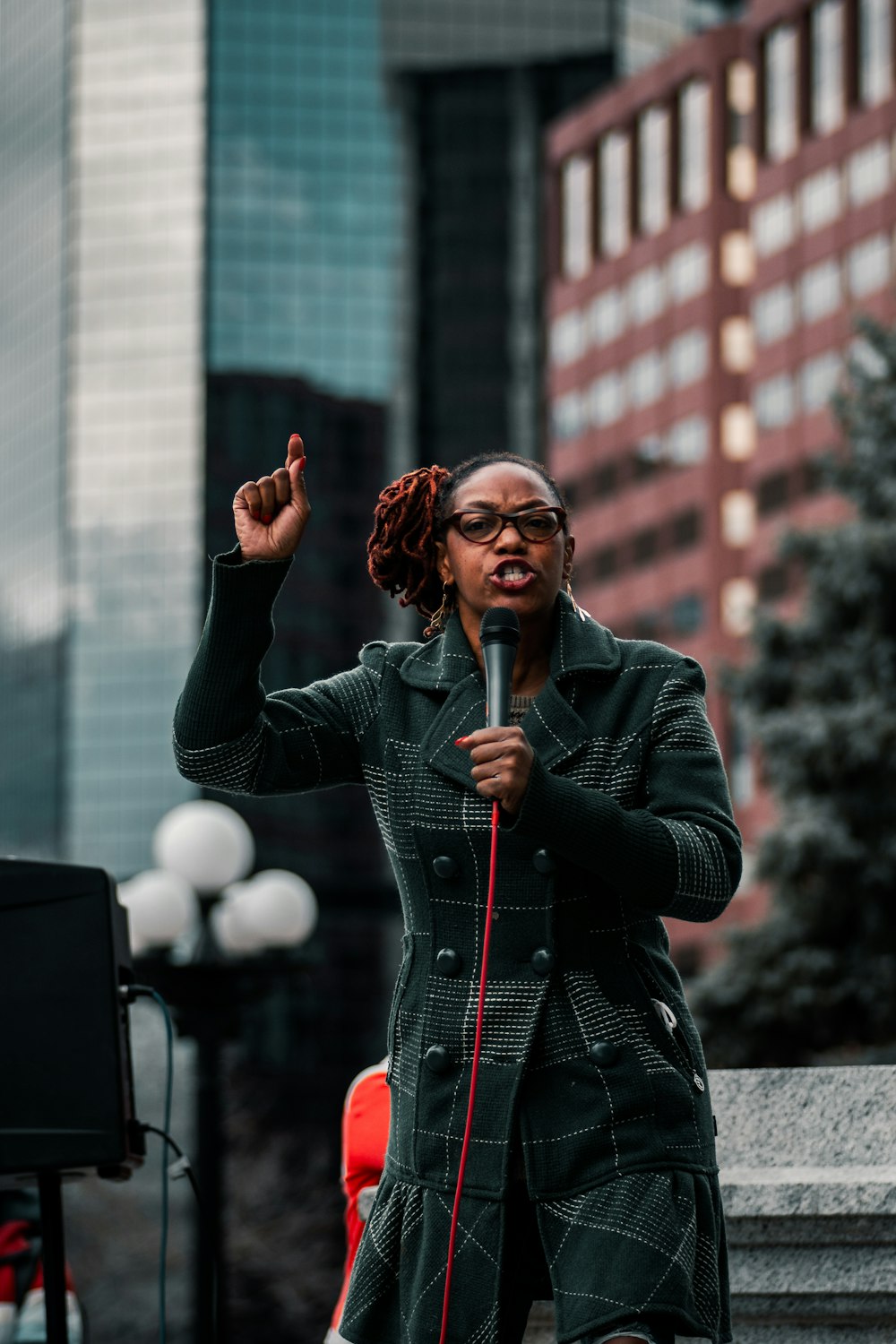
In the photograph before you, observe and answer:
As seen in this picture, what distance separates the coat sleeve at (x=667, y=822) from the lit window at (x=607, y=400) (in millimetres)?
76387

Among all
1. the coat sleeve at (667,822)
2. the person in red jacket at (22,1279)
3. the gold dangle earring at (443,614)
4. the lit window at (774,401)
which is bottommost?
the person in red jacket at (22,1279)

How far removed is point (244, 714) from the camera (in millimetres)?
3713

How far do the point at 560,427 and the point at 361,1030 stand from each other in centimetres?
2548

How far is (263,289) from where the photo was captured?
333 ft

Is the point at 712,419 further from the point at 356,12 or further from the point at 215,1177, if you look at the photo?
the point at 215,1177

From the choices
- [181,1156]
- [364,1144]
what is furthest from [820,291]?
[181,1156]

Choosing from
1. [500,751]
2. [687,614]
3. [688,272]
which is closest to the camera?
[500,751]

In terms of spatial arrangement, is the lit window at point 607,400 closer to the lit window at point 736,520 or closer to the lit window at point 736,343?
the lit window at point 736,343

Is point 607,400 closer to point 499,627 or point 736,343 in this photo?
point 736,343

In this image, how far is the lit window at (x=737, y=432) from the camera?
7506cm

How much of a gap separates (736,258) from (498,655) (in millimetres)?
74578

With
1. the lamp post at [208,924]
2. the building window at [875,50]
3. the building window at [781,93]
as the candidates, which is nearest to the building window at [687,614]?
the building window at [781,93]

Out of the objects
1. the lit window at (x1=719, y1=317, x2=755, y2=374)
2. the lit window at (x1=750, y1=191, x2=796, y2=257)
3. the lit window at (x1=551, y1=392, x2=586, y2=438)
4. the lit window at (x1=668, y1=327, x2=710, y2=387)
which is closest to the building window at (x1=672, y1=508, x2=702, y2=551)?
the lit window at (x1=668, y1=327, x2=710, y2=387)

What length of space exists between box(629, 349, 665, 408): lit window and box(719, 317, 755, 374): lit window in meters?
2.92
